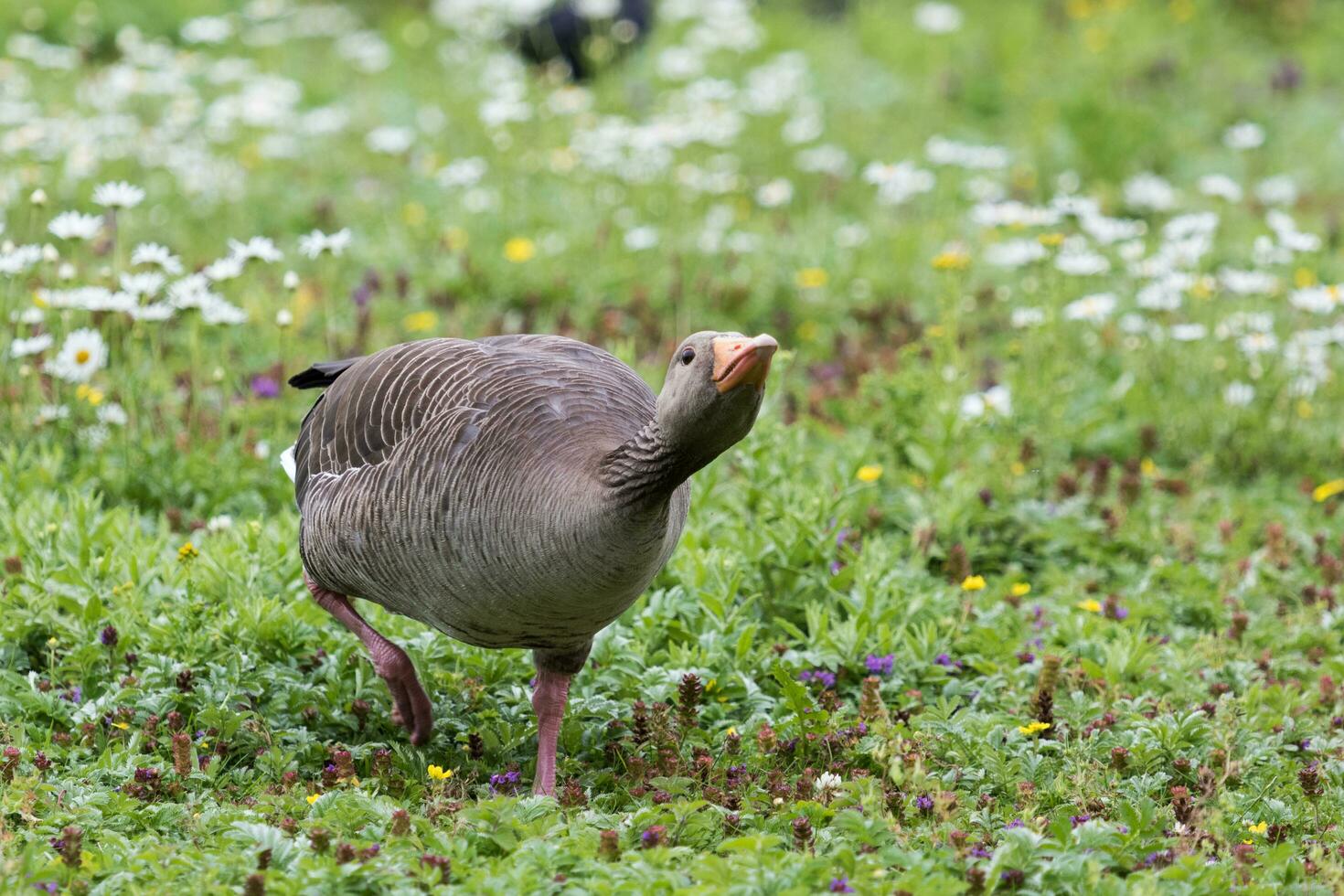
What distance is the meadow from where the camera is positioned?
3676 mm

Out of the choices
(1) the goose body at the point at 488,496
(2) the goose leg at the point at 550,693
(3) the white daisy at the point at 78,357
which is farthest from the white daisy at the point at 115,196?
(2) the goose leg at the point at 550,693

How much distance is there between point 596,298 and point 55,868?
5.43 metres

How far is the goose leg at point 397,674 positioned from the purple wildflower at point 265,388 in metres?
2.28

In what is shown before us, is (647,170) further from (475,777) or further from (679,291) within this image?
(475,777)

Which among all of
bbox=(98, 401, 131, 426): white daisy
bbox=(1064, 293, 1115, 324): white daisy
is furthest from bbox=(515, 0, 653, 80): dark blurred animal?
bbox=(98, 401, 131, 426): white daisy

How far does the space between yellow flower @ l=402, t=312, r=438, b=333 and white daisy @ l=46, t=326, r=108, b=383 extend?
2.22m

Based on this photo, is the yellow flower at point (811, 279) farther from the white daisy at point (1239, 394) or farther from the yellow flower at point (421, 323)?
the white daisy at point (1239, 394)

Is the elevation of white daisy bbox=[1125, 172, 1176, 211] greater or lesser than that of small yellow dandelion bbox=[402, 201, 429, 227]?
lesser

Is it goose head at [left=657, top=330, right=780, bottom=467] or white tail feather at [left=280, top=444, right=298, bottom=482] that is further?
white tail feather at [left=280, top=444, right=298, bottom=482]

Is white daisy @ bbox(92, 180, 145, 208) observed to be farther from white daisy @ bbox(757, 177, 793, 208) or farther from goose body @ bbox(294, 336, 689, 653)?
white daisy @ bbox(757, 177, 793, 208)

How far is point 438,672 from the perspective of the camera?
4762 mm

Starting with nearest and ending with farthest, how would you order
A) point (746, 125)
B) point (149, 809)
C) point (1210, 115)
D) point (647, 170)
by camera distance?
point (149, 809) → point (647, 170) → point (746, 125) → point (1210, 115)

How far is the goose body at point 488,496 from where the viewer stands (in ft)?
11.8

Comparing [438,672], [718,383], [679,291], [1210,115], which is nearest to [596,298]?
[679,291]
